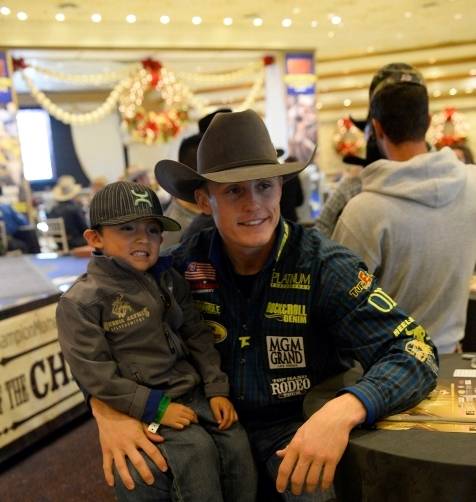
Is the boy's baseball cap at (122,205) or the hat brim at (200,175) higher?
the hat brim at (200,175)

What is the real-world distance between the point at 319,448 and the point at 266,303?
0.46 meters

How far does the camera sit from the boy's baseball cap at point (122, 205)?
1623 millimetres

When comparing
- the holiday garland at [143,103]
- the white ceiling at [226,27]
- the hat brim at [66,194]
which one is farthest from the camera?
the hat brim at [66,194]

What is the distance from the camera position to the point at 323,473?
121 cm

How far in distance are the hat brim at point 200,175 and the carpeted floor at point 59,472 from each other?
1.77 metres

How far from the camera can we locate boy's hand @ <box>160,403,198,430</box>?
1.49 metres

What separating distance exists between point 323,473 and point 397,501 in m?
0.15

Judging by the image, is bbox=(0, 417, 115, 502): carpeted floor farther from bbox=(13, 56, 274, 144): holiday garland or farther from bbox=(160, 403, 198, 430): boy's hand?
bbox=(13, 56, 274, 144): holiday garland

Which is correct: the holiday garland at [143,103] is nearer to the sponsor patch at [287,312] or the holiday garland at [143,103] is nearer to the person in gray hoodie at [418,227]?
the person in gray hoodie at [418,227]

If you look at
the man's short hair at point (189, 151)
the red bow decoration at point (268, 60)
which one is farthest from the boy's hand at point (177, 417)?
the red bow decoration at point (268, 60)

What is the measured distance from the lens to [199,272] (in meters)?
1.70

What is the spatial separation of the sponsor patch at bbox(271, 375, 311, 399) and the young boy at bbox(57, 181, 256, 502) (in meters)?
0.13

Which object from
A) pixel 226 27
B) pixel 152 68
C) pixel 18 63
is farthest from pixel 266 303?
pixel 226 27

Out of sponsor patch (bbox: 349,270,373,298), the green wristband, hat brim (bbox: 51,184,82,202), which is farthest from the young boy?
hat brim (bbox: 51,184,82,202)
